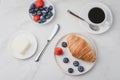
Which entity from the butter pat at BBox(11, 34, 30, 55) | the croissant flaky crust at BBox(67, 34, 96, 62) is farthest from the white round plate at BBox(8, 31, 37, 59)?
the croissant flaky crust at BBox(67, 34, 96, 62)

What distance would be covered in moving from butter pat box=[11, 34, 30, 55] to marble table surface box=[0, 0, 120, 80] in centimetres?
3

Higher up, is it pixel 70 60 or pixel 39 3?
pixel 39 3

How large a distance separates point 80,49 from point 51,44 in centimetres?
11

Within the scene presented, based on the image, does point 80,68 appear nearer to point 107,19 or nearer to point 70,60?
point 70,60

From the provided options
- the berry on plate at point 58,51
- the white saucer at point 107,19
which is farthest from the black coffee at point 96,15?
the berry on plate at point 58,51

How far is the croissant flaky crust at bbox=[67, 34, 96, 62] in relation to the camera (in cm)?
115

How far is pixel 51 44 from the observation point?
120cm

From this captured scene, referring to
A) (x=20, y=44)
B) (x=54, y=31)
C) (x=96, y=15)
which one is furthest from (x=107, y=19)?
(x=20, y=44)

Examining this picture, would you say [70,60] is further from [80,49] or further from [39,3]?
[39,3]

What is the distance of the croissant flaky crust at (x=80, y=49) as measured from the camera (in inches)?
45.2

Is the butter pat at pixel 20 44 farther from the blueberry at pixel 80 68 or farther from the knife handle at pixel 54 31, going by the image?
the blueberry at pixel 80 68

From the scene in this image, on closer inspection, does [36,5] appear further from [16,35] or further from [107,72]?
[107,72]

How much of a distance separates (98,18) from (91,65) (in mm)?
154

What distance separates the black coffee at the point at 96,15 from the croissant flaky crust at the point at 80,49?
0.08 metres
